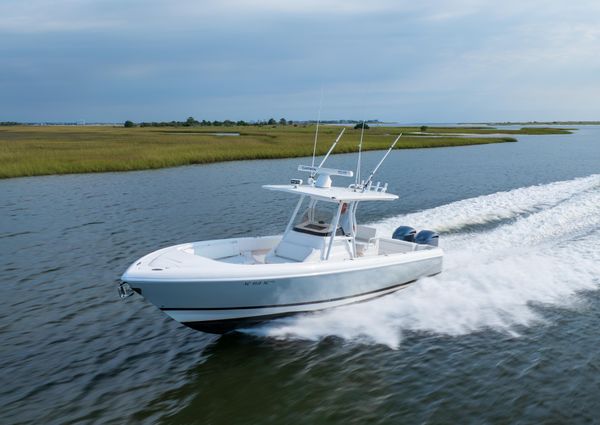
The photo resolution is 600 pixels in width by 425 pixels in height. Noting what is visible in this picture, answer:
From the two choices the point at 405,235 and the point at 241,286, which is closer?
the point at 241,286

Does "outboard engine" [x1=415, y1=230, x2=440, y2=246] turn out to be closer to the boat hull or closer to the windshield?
the boat hull

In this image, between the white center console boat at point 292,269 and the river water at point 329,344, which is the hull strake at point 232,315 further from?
the river water at point 329,344

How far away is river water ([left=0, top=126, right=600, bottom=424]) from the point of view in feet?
28.5

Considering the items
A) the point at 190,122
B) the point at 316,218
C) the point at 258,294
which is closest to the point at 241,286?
the point at 258,294

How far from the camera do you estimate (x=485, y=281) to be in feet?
45.9

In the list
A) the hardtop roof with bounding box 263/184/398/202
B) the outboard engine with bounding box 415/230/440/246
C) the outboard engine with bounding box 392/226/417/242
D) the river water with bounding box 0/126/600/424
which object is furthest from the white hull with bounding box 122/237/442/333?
the outboard engine with bounding box 392/226/417/242

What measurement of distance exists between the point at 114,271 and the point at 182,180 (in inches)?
785

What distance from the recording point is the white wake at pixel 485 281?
11.5 m

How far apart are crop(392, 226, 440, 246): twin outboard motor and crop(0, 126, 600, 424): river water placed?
101cm

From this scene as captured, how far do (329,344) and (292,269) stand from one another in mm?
1698

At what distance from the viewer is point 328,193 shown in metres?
12.5

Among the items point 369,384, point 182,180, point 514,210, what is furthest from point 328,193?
point 182,180

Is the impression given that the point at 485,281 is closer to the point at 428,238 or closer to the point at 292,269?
the point at 428,238

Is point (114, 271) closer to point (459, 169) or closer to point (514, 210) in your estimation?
point (514, 210)
